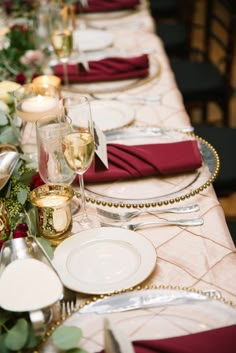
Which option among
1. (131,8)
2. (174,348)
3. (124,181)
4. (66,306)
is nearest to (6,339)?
(66,306)

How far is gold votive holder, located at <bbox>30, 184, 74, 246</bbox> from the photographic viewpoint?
1098mm

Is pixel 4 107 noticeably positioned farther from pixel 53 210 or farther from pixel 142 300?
pixel 142 300

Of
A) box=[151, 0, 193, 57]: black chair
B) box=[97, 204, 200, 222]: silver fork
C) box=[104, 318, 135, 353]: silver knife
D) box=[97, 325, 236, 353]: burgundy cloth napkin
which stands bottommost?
box=[151, 0, 193, 57]: black chair

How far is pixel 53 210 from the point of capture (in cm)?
109

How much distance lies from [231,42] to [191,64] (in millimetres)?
417

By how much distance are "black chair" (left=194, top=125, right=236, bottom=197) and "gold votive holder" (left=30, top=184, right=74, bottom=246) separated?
2.93ft

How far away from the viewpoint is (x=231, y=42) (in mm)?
2684

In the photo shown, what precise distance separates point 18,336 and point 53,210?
0.30 metres

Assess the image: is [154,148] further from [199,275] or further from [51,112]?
[199,275]

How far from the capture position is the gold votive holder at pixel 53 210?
3.60 ft

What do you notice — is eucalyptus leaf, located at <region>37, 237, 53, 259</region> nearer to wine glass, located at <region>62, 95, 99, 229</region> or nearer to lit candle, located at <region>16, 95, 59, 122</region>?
wine glass, located at <region>62, 95, 99, 229</region>

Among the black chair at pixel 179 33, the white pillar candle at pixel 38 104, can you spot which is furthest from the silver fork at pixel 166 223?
the black chair at pixel 179 33

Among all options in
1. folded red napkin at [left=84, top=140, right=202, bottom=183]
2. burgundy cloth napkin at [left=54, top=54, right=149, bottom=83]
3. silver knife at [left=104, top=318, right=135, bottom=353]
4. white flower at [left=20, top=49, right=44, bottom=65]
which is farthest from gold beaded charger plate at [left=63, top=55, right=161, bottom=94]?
silver knife at [left=104, top=318, right=135, bottom=353]

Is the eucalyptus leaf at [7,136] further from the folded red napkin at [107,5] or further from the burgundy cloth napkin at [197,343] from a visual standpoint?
the folded red napkin at [107,5]
